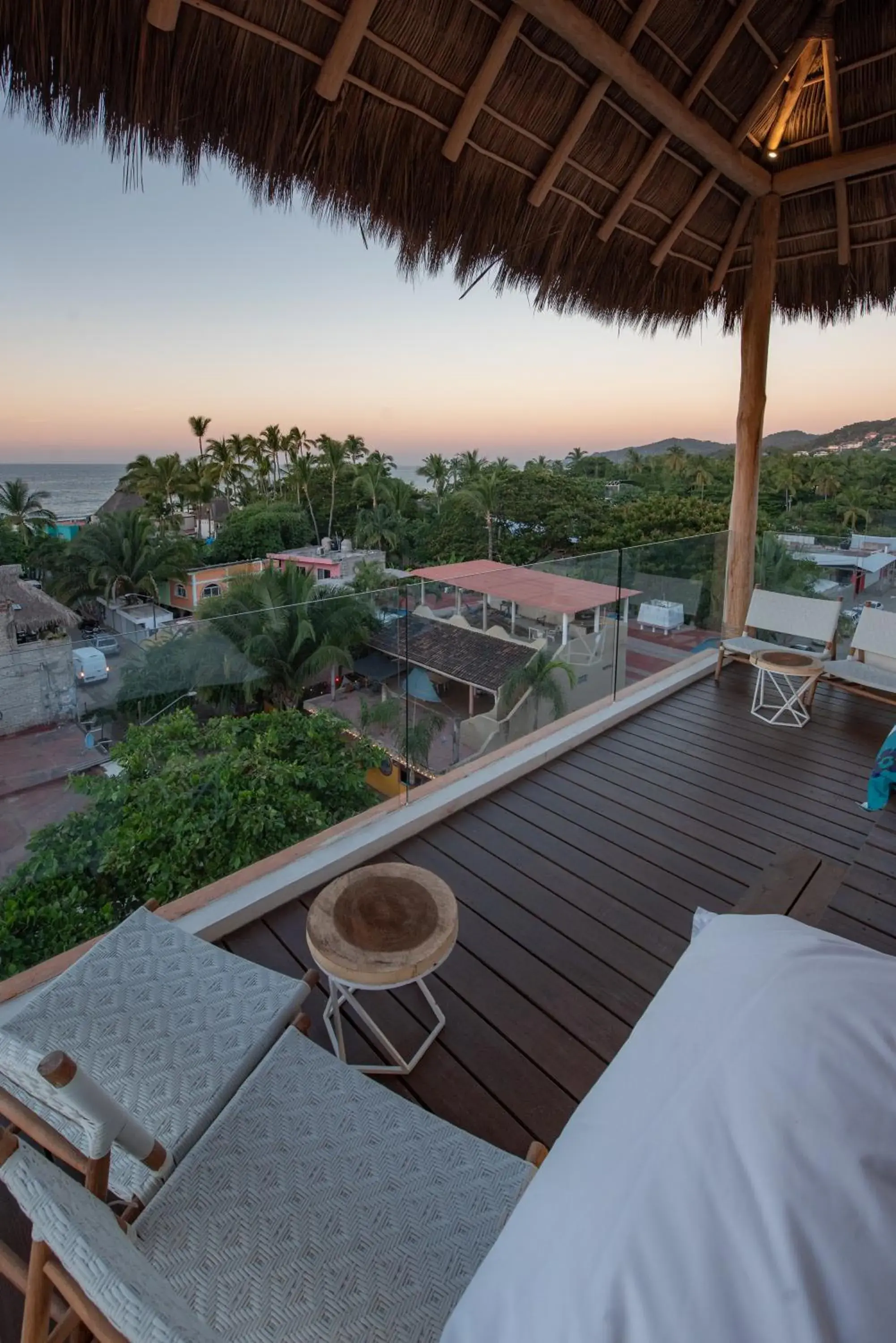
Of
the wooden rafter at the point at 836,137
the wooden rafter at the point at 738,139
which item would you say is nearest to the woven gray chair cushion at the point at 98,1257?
the wooden rafter at the point at 738,139

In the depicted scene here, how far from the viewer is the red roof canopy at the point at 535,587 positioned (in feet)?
11.0

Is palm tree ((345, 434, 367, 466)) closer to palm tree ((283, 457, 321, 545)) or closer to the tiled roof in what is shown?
palm tree ((283, 457, 321, 545))

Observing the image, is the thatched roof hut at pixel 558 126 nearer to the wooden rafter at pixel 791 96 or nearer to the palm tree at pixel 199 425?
the wooden rafter at pixel 791 96

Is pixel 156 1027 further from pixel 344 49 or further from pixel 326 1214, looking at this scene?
pixel 344 49

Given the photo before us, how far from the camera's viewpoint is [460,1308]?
665mm

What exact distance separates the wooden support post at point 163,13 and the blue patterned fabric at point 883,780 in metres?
3.63

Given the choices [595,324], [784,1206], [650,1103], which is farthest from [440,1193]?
[595,324]

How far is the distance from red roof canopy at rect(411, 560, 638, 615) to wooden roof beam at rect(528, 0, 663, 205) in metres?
2.09

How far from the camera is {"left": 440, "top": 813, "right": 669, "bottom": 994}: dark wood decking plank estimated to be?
2113 mm

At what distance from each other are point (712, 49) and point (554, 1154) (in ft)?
15.7

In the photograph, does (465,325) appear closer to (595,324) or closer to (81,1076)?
Answer: (595,324)

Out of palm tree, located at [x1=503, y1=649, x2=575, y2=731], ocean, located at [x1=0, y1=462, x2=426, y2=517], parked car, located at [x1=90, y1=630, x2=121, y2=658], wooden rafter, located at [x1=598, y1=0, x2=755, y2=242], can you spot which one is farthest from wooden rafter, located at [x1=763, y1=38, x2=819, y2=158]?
ocean, located at [x1=0, y1=462, x2=426, y2=517]

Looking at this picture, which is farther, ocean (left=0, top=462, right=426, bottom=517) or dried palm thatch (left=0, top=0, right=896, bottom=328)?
ocean (left=0, top=462, right=426, bottom=517)

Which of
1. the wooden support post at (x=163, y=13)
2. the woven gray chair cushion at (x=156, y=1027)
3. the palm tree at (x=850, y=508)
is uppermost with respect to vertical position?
the wooden support post at (x=163, y=13)
